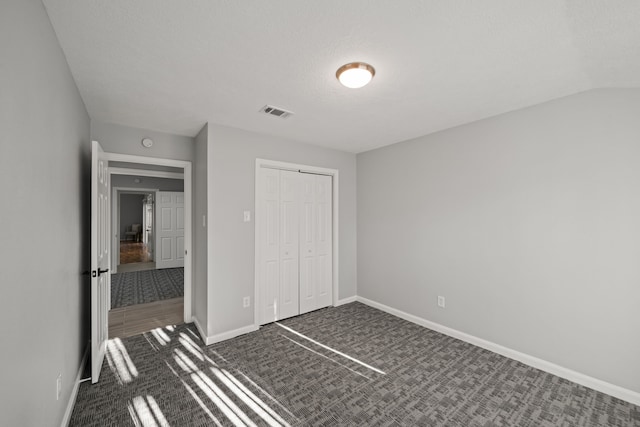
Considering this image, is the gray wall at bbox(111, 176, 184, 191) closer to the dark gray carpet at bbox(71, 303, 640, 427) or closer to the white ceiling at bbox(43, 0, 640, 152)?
the white ceiling at bbox(43, 0, 640, 152)

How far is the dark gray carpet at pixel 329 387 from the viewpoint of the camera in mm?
1915

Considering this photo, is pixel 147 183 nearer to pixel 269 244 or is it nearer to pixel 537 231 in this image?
pixel 269 244

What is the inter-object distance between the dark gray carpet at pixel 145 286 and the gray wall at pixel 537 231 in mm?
4172

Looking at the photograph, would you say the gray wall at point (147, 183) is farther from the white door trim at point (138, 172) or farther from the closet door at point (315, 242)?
the closet door at point (315, 242)

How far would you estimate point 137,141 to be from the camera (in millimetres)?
3178

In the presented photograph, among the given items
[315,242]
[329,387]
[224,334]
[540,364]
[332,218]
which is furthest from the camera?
[332,218]

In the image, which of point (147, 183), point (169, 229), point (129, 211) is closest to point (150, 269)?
point (169, 229)

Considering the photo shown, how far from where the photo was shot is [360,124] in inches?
122

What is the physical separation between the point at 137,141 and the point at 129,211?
39.7 feet


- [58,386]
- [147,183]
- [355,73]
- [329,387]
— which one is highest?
[355,73]

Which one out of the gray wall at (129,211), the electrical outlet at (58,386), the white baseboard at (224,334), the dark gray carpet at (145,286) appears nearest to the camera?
the electrical outlet at (58,386)

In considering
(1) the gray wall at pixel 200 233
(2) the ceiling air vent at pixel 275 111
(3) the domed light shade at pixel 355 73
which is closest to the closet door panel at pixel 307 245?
(2) the ceiling air vent at pixel 275 111

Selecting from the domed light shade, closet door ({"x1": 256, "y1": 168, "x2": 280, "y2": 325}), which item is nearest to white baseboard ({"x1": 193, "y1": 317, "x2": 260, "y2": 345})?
closet door ({"x1": 256, "y1": 168, "x2": 280, "y2": 325})

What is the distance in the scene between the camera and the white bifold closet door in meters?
3.56
